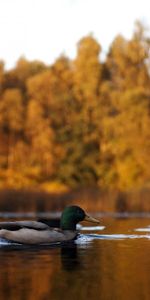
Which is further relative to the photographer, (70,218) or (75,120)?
(75,120)

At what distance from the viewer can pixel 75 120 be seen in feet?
190

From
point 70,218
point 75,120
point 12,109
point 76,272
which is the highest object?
point 12,109

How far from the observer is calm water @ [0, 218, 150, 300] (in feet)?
27.7

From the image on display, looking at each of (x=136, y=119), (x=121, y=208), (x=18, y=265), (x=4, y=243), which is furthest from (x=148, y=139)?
(x=18, y=265)

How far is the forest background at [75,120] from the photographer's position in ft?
179

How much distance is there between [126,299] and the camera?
26.3ft

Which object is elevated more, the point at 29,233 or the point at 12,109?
the point at 12,109

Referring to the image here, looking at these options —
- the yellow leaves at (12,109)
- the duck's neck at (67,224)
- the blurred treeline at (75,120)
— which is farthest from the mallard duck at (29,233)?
the yellow leaves at (12,109)

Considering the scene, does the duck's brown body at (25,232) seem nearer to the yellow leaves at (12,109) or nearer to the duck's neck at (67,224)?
the duck's neck at (67,224)

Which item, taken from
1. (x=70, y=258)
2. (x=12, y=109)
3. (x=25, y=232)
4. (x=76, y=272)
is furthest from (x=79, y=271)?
(x=12, y=109)

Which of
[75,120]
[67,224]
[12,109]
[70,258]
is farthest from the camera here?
[75,120]

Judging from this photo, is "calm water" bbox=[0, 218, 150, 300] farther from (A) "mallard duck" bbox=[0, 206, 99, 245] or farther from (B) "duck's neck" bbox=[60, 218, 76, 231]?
(B) "duck's neck" bbox=[60, 218, 76, 231]

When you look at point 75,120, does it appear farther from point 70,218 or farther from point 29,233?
point 29,233

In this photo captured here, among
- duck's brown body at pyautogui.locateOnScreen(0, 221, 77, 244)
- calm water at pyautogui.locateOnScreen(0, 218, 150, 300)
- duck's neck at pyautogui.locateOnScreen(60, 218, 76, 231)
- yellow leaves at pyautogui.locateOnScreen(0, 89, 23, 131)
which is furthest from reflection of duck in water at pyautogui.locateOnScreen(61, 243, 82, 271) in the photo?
yellow leaves at pyautogui.locateOnScreen(0, 89, 23, 131)
